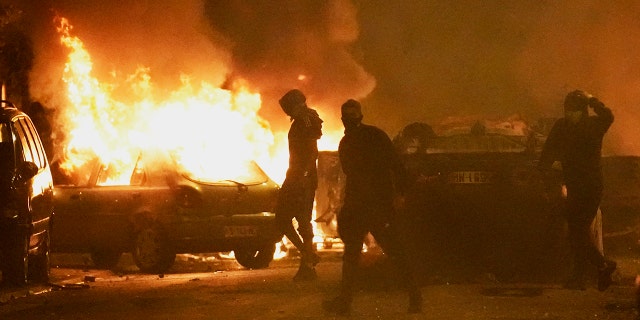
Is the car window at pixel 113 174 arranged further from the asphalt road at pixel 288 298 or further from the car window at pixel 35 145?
the car window at pixel 35 145

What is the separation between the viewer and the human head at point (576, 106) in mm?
11000

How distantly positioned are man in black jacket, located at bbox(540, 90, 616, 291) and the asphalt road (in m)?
0.44

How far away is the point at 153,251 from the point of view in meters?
13.7

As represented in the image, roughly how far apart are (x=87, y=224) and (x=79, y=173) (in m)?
0.92

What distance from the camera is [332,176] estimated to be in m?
16.6

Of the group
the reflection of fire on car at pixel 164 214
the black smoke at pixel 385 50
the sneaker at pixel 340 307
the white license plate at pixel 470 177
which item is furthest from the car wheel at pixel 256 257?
the sneaker at pixel 340 307

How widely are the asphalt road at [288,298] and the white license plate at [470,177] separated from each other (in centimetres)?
103

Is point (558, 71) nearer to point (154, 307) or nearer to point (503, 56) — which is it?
point (503, 56)

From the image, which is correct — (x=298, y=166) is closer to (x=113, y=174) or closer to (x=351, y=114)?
(x=113, y=174)

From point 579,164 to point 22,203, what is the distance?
5.43 m

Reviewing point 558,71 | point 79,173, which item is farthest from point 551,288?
point 558,71

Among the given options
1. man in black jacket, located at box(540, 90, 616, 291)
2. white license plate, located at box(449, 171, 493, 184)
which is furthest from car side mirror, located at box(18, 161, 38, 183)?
man in black jacket, located at box(540, 90, 616, 291)

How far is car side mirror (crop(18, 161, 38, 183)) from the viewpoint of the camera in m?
11.5

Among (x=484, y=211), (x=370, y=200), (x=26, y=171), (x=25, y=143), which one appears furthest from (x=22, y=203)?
(x=484, y=211)
